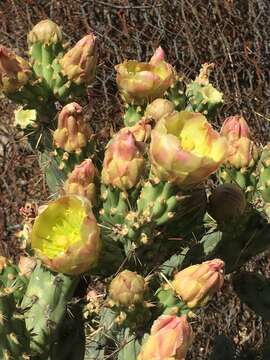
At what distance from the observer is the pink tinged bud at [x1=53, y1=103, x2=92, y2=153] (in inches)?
53.8

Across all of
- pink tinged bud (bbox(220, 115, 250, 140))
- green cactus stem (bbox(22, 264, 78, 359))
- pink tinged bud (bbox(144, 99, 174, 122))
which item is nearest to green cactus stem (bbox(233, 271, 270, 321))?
pink tinged bud (bbox(220, 115, 250, 140))

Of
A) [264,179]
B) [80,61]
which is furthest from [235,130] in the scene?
[80,61]

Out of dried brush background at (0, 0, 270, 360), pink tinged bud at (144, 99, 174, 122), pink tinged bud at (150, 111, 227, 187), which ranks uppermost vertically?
pink tinged bud at (150, 111, 227, 187)

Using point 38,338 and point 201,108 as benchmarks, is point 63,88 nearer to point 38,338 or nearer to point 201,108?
point 201,108

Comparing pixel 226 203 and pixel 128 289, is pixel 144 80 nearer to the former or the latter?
pixel 226 203

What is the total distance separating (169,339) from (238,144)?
2.04 feet

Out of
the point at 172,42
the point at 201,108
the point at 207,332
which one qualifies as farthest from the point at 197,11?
the point at 201,108

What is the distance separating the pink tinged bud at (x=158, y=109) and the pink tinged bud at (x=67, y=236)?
38cm

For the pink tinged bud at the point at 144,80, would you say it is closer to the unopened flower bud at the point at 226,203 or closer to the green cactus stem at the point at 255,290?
the unopened flower bud at the point at 226,203

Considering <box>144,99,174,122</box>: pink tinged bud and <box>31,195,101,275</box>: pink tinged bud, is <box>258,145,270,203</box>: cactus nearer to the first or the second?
<box>144,99,174,122</box>: pink tinged bud

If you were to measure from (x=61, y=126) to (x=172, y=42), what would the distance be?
3.20m

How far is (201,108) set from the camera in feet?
5.82

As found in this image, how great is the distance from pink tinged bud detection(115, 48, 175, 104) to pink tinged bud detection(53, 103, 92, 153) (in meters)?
0.20

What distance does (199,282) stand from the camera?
1.18 metres
